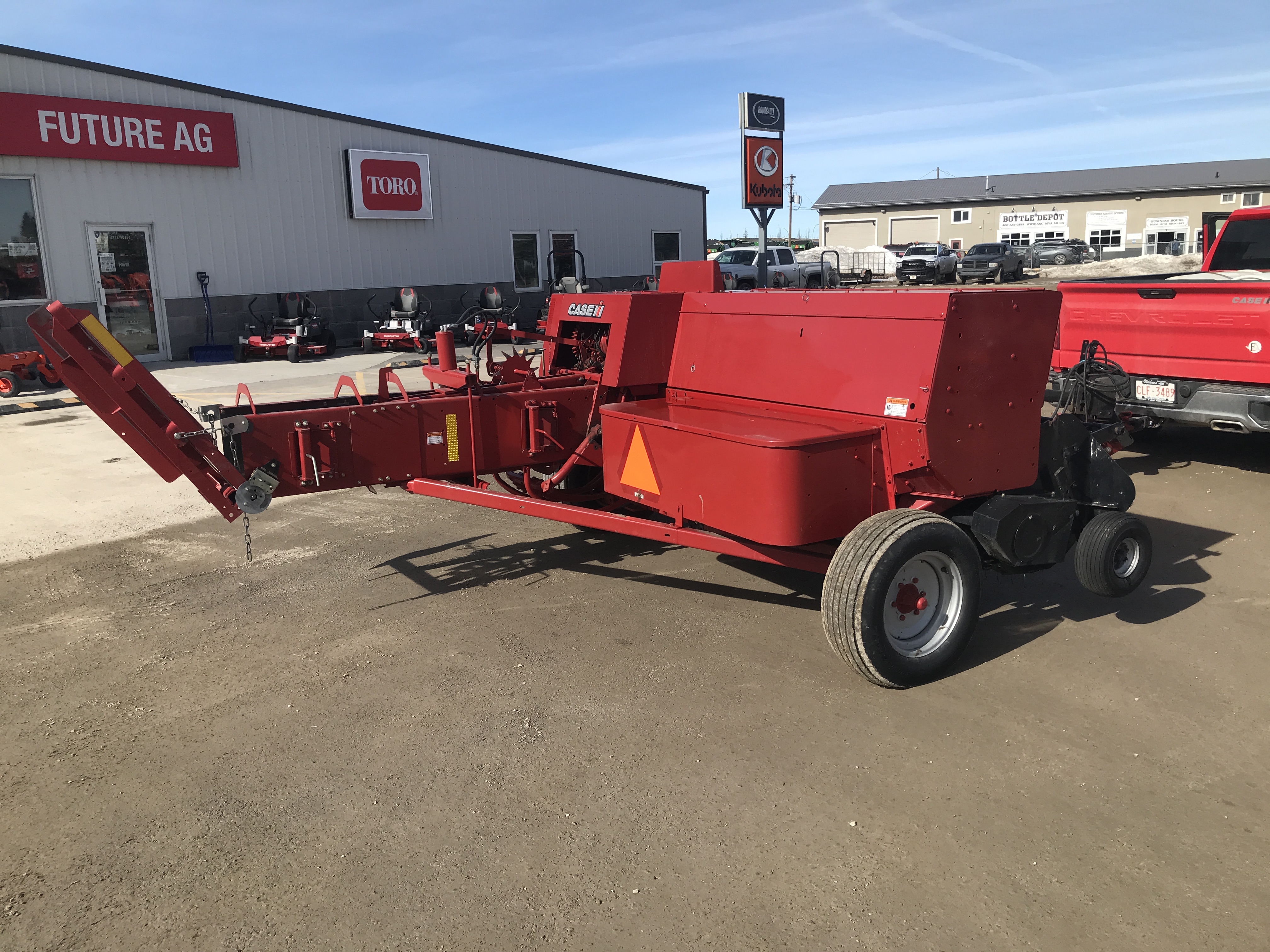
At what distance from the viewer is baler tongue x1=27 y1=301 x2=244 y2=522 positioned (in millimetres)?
3990

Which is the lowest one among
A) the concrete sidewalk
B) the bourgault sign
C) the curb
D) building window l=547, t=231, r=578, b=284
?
the concrete sidewalk

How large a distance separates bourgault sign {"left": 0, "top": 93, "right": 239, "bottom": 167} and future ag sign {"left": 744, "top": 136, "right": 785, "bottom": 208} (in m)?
9.81

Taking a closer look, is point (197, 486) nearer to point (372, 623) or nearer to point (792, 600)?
point (372, 623)

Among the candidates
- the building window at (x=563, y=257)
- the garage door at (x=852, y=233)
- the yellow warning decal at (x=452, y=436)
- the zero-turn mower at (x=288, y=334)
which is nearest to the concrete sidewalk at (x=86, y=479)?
the yellow warning decal at (x=452, y=436)

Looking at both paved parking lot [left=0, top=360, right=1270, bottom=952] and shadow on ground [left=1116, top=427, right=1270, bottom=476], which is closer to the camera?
paved parking lot [left=0, top=360, right=1270, bottom=952]

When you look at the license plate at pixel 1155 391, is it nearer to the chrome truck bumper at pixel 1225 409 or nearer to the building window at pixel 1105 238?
the chrome truck bumper at pixel 1225 409

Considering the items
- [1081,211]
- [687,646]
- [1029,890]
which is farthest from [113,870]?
[1081,211]

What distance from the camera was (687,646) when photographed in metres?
4.59

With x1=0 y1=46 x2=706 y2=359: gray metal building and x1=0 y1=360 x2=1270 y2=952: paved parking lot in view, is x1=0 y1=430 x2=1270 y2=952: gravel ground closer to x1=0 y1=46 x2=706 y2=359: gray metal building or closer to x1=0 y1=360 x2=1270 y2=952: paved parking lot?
x1=0 y1=360 x2=1270 y2=952: paved parking lot

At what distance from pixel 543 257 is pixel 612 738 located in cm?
2132

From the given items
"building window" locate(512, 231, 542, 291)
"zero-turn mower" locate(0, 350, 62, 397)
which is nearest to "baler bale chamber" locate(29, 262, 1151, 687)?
"zero-turn mower" locate(0, 350, 62, 397)

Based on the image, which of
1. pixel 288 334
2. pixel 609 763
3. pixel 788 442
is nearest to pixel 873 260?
pixel 288 334

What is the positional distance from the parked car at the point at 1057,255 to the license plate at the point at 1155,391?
43.5 metres

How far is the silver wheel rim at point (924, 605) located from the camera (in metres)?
4.08
